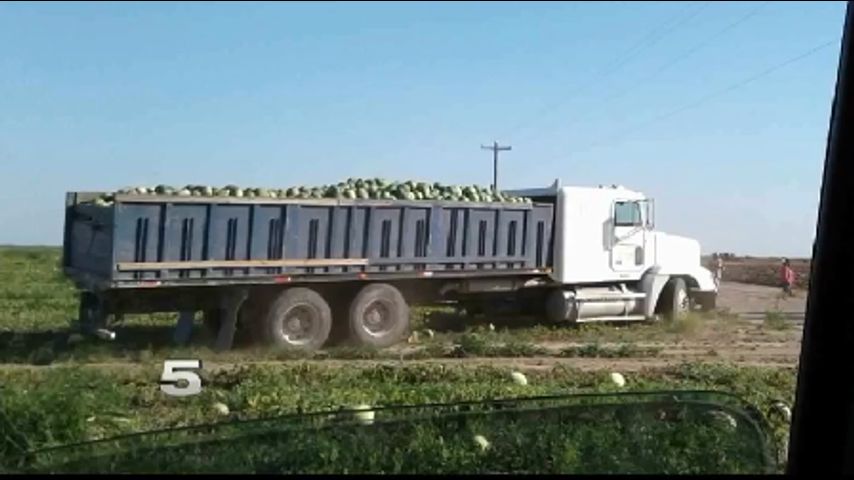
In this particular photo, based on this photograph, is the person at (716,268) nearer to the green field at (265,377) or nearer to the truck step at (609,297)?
the truck step at (609,297)

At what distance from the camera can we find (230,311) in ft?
44.3

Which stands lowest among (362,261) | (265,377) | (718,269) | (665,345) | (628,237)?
(265,377)

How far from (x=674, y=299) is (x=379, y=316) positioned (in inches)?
235

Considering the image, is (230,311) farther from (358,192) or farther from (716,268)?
(716,268)

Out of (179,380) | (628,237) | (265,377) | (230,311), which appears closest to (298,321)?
(230,311)

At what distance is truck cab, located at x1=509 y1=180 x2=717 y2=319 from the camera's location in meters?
16.6

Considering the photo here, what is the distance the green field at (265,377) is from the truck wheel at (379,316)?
475 mm

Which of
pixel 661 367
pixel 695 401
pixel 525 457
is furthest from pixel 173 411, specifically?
pixel 661 367

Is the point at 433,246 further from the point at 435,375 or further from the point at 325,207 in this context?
the point at 435,375

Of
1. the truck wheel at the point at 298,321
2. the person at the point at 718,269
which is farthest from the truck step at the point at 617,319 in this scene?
the truck wheel at the point at 298,321

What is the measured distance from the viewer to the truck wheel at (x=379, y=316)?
1443cm

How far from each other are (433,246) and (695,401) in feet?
36.7

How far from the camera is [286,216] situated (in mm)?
13562

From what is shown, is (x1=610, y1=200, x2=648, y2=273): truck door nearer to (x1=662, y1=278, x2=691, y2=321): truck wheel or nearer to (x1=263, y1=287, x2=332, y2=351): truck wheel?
(x1=662, y1=278, x2=691, y2=321): truck wheel
